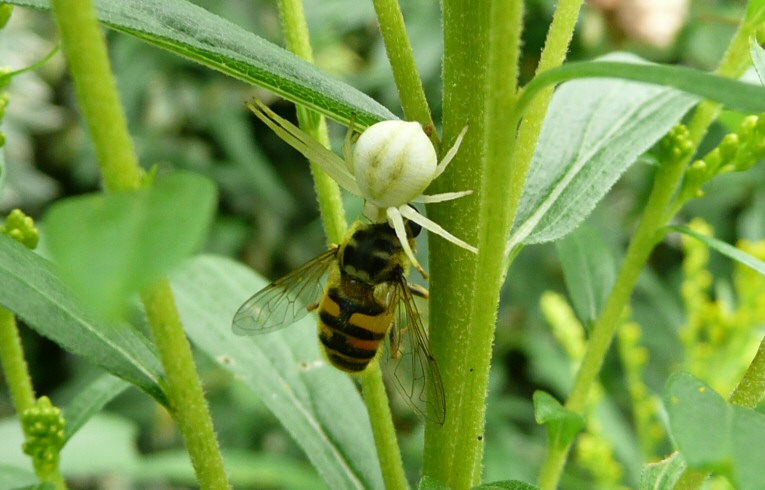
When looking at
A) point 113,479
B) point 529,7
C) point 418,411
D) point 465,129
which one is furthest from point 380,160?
point 113,479

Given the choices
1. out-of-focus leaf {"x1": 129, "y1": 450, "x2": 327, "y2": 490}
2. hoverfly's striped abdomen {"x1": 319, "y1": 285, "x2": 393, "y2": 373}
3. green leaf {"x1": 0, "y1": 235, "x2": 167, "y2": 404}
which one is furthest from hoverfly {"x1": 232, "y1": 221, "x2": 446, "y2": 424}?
out-of-focus leaf {"x1": 129, "y1": 450, "x2": 327, "y2": 490}

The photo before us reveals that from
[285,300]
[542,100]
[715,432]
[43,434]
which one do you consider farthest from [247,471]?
[715,432]

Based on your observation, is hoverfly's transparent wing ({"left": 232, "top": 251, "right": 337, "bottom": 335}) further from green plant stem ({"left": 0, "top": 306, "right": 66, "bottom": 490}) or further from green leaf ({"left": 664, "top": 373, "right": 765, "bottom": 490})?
green leaf ({"left": 664, "top": 373, "right": 765, "bottom": 490})

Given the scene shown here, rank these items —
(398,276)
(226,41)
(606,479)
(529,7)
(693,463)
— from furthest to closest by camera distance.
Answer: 1. (529,7)
2. (606,479)
3. (398,276)
4. (226,41)
5. (693,463)

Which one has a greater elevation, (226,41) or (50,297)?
(226,41)

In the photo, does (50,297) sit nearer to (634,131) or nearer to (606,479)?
(634,131)

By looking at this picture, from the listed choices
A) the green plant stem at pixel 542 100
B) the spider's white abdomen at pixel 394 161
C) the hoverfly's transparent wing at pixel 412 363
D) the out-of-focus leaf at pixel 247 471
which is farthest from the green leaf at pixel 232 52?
the out-of-focus leaf at pixel 247 471
